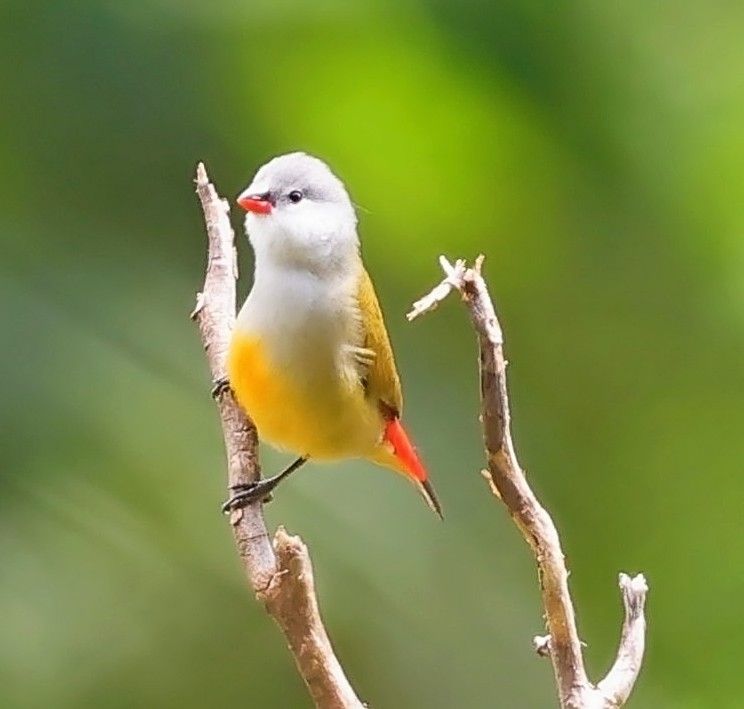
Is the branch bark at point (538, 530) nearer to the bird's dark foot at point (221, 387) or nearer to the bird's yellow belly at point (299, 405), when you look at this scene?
the bird's yellow belly at point (299, 405)

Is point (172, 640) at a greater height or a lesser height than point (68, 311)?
lesser

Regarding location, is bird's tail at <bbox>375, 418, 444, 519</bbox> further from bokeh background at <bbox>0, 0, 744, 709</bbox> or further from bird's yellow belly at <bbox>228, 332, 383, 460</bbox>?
bokeh background at <bbox>0, 0, 744, 709</bbox>

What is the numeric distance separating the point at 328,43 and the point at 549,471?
667 millimetres

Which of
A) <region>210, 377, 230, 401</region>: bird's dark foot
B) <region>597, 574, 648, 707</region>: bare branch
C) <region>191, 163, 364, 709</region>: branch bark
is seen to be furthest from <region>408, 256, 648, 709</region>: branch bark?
<region>210, 377, 230, 401</region>: bird's dark foot

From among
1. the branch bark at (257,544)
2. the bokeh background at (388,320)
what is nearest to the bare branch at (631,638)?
the branch bark at (257,544)

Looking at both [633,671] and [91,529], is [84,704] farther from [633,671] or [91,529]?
[633,671]

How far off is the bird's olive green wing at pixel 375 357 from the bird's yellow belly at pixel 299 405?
14 millimetres

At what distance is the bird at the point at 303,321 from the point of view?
4.05 feet

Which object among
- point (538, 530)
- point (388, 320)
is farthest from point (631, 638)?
point (388, 320)

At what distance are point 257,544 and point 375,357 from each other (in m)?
0.25

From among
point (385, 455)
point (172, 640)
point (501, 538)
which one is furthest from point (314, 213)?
point (501, 538)


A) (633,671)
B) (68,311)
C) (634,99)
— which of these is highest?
(634,99)

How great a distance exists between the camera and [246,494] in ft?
3.81

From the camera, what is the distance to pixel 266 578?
3.44ft
